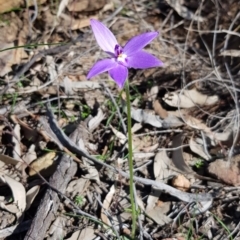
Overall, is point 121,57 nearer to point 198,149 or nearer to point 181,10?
point 198,149

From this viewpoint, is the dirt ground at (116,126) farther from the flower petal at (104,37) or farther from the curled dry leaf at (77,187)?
the flower petal at (104,37)

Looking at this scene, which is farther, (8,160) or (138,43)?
(8,160)

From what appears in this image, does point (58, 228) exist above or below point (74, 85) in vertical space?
below

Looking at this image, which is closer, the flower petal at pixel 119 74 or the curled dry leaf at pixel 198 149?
the flower petal at pixel 119 74

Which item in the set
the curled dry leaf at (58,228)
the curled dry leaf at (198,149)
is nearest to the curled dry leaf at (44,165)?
the curled dry leaf at (58,228)

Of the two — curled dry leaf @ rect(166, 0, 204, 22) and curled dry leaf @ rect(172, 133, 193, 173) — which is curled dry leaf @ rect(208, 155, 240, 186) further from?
curled dry leaf @ rect(166, 0, 204, 22)

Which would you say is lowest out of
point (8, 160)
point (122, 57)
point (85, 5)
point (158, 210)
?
point (158, 210)

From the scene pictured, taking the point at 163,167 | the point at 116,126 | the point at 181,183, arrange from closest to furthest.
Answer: the point at 181,183 < the point at 163,167 < the point at 116,126

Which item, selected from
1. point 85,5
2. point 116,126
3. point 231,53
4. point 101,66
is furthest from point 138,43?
point 85,5
